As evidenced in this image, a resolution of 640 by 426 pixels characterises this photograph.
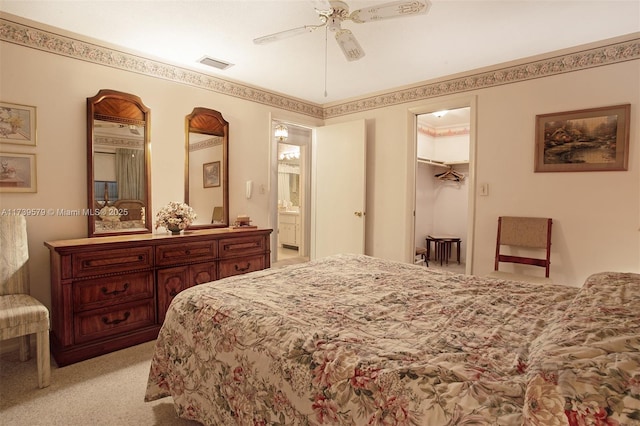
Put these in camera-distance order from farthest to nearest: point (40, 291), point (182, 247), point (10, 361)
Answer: point (182, 247) → point (40, 291) → point (10, 361)

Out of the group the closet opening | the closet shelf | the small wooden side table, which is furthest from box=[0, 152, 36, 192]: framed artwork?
the small wooden side table

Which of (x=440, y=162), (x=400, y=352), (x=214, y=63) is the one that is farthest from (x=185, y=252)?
(x=440, y=162)

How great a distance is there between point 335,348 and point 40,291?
273 centimetres

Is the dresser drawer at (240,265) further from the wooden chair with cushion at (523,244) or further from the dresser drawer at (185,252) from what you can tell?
the wooden chair with cushion at (523,244)

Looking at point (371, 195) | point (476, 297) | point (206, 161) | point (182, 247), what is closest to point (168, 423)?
point (182, 247)

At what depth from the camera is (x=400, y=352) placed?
3.45ft

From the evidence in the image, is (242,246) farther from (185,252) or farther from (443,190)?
(443,190)

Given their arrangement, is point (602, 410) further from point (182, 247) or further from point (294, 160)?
point (294, 160)

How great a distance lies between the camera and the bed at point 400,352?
754 mm

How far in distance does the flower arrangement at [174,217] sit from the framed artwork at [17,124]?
1046mm

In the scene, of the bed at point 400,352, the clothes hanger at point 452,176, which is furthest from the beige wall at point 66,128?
the clothes hanger at point 452,176

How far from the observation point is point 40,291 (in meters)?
2.66

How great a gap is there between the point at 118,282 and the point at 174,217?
0.71 m

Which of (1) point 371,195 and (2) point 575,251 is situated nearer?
(2) point 575,251
